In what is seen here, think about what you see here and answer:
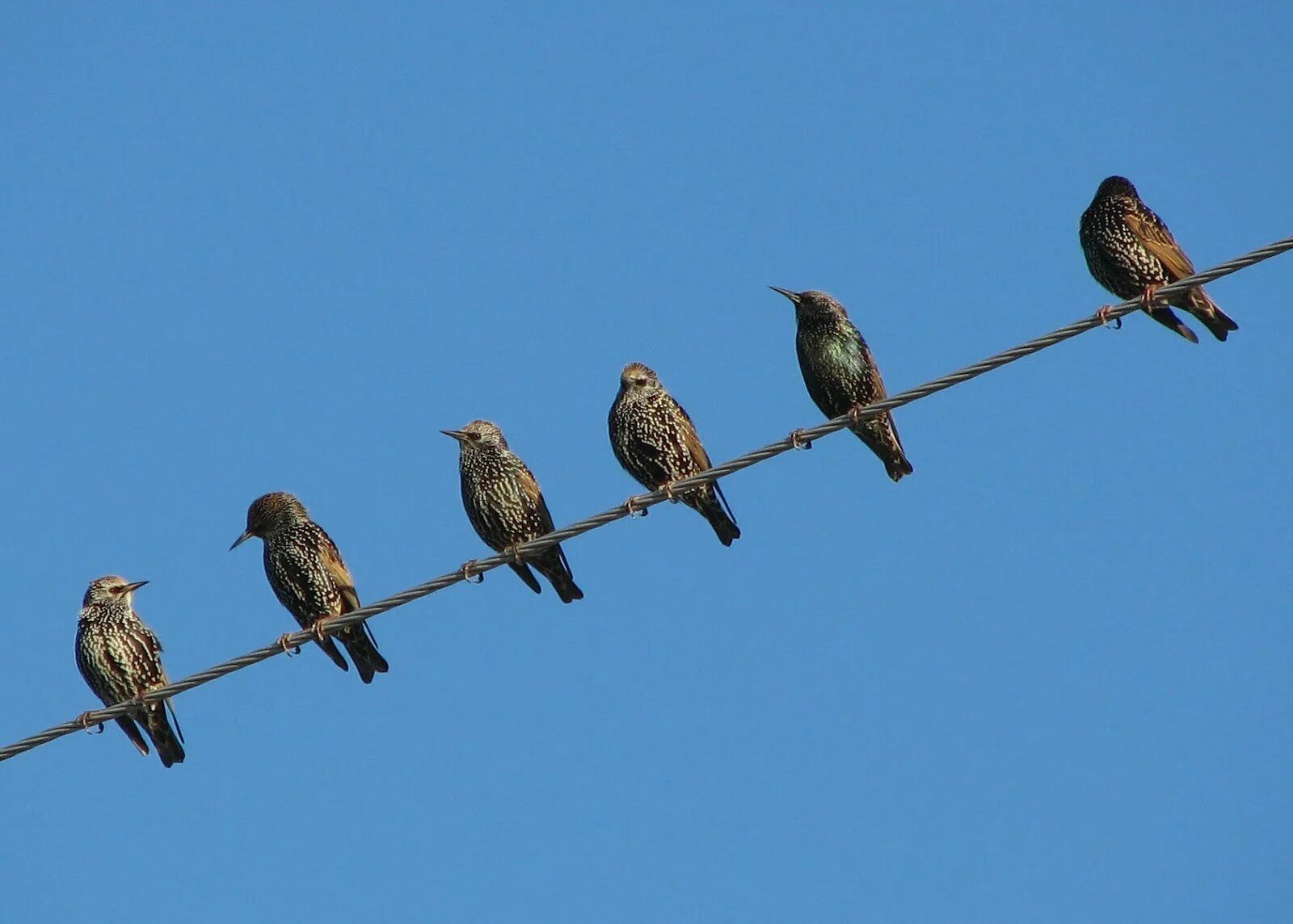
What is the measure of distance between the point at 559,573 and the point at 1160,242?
137 inches

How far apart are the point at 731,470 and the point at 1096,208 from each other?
3.52 meters

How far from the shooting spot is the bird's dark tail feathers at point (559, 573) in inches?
372

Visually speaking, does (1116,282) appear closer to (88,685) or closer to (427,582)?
(427,582)

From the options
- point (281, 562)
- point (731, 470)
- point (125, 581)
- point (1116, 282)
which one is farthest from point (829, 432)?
point (125, 581)

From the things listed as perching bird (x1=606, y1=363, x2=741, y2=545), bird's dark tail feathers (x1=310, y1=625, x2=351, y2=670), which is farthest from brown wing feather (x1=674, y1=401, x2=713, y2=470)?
bird's dark tail feathers (x1=310, y1=625, x2=351, y2=670)

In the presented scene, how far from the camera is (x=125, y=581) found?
9930 mm

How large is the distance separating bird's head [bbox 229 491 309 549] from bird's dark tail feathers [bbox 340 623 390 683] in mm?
824

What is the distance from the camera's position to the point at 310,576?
9875 millimetres

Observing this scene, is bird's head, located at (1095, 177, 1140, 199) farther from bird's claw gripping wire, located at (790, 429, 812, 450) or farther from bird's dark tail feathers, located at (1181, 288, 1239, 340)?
bird's claw gripping wire, located at (790, 429, 812, 450)

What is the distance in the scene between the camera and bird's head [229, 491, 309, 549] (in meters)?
10.1

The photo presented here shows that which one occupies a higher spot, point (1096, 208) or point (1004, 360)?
point (1096, 208)

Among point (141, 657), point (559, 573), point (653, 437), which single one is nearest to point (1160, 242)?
point (653, 437)

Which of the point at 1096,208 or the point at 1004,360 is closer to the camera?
the point at 1004,360

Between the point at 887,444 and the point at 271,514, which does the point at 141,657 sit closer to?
the point at 271,514
